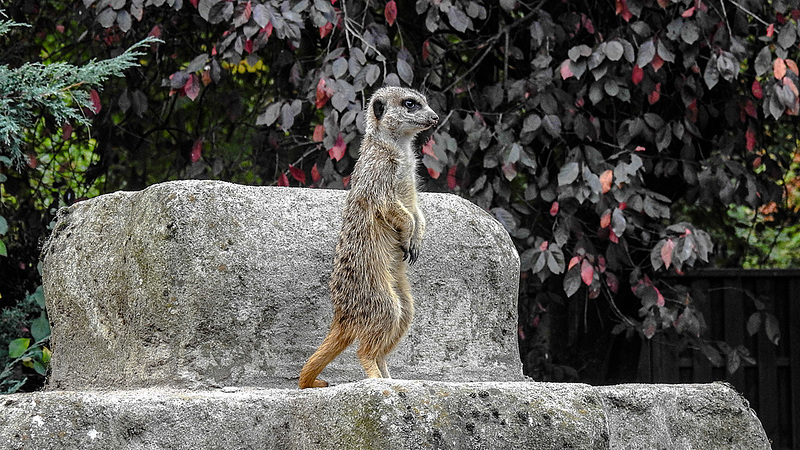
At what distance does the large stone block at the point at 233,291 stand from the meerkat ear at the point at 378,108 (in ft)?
1.34

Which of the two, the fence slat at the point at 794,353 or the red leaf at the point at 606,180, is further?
the fence slat at the point at 794,353

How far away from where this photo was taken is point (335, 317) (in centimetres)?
355

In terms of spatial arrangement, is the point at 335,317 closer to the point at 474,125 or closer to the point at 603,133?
the point at 474,125

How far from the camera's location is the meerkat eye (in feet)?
12.7

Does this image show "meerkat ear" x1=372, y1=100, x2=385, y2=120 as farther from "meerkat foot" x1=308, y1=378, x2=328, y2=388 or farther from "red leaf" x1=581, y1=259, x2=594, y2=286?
"red leaf" x1=581, y1=259, x2=594, y2=286

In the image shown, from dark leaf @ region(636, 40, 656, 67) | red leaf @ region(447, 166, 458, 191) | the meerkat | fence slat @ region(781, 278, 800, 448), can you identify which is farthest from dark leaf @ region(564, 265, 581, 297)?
fence slat @ region(781, 278, 800, 448)

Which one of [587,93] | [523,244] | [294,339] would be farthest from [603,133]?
[294,339]

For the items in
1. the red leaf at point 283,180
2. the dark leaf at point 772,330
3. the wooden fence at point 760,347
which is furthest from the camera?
the wooden fence at point 760,347

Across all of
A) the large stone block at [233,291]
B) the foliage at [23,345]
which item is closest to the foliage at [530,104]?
the foliage at [23,345]

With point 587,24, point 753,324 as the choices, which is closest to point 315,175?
point 587,24

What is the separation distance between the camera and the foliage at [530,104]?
609 centimetres

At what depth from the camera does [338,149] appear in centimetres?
589

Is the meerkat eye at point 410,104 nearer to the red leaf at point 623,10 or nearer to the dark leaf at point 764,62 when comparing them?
the red leaf at point 623,10

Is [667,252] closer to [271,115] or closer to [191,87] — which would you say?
[271,115]
